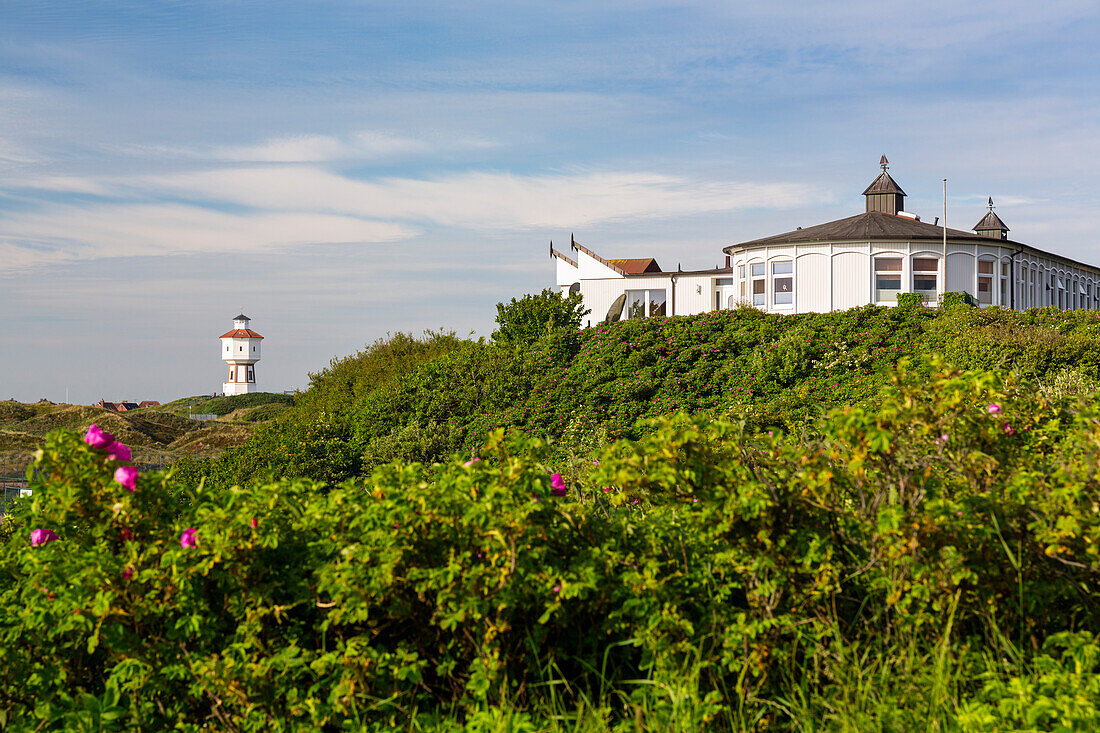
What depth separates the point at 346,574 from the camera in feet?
10.9

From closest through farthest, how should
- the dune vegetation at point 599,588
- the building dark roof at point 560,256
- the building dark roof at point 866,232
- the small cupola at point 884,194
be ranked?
the dune vegetation at point 599,588 < the building dark roof at point 866,232 < the small cupola at point 884,194 < the building dark roof at point 560,256

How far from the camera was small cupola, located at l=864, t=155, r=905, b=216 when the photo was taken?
39.5 metres

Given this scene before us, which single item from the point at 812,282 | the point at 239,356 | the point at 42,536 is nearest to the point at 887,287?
the point at 812,282

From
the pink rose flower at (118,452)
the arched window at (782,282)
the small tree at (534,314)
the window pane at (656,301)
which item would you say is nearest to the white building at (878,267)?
the arched window at (782,282)

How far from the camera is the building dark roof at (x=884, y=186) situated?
130 feet

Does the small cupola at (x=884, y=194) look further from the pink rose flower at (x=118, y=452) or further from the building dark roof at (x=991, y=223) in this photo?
the pink rose flower at (x=118, y=452)

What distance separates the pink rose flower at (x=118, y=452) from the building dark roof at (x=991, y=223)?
42.5 metres

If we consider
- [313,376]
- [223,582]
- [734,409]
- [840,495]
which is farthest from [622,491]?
[313,376]

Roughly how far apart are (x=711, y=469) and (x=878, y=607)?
87cm

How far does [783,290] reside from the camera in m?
32.6

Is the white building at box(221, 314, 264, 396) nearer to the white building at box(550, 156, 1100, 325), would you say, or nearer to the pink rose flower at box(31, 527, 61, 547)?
the white building at box(550, 156, 1100, 325)

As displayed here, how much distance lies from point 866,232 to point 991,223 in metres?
12.2

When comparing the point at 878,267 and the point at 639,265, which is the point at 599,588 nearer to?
the point at 878,267

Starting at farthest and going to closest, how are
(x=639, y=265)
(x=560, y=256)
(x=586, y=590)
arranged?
(x=639, y=265)
(x=560, y=256)
(x=586, y=590)
